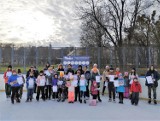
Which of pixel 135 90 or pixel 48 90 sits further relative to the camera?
pixel 48 90

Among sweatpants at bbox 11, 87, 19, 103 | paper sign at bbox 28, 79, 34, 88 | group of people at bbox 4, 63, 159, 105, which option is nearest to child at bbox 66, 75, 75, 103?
group of people at bbox 4, 63, 159, 105

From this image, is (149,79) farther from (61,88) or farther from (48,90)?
(48,90)

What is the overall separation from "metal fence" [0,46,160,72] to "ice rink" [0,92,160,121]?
478cm

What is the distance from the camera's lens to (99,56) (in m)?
18.6

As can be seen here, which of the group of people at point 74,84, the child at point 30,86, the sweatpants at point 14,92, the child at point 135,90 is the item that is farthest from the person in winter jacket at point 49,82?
the child at point 135,90

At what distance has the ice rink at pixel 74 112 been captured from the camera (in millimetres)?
9578

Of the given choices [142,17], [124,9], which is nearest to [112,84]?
[124,9]

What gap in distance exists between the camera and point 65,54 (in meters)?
19.1

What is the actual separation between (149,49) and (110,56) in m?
2.55

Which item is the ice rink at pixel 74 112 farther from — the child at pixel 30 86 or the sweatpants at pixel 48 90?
the sweatpants at pixel 48 90

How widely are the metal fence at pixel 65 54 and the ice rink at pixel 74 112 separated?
478cm

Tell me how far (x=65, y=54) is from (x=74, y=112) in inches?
346

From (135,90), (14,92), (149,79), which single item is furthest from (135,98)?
(14,92)

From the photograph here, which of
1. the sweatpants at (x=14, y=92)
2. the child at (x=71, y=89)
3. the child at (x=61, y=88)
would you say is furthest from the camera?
the child at (x=61, y=88)
